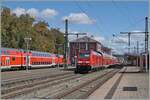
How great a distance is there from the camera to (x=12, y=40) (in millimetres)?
89750

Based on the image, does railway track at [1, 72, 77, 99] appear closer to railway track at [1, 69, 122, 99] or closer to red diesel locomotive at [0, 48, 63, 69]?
railway track at [1, 69, 122, 99]

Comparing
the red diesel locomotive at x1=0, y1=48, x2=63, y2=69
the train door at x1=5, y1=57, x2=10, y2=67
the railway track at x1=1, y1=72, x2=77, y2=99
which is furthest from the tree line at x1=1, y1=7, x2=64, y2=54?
the railway track at x1=1, y1=72, x2=77, y2=99

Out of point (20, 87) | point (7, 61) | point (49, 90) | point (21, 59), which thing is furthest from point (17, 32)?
point (49, 90)

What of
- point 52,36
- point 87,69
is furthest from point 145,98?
point 52,36

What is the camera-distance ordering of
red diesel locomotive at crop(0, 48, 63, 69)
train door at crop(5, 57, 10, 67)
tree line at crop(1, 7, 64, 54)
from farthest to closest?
tree line at crop(1, 7, 64, 54)
train door at crop(5, 57, 10, 67)
red diesel locomotive at crop(0, 48, 63, 69)

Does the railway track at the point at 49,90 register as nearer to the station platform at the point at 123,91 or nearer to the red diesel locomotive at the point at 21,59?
the station platform at the point at 123,91

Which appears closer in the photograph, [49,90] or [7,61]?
[49,90]

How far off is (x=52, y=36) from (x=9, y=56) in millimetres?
77535

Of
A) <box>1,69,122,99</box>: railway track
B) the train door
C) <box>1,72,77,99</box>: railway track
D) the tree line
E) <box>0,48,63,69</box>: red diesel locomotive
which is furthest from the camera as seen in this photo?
the tree line

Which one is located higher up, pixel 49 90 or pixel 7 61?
pixel 7 61

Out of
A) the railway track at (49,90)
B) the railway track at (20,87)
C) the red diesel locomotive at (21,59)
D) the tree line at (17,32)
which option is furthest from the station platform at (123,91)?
the tree line at (17,32)

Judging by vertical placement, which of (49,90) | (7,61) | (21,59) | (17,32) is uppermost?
(17,32)

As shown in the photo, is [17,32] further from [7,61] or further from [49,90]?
[49,90]

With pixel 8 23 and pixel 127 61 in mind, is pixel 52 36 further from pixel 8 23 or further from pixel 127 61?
pixel 127 61
